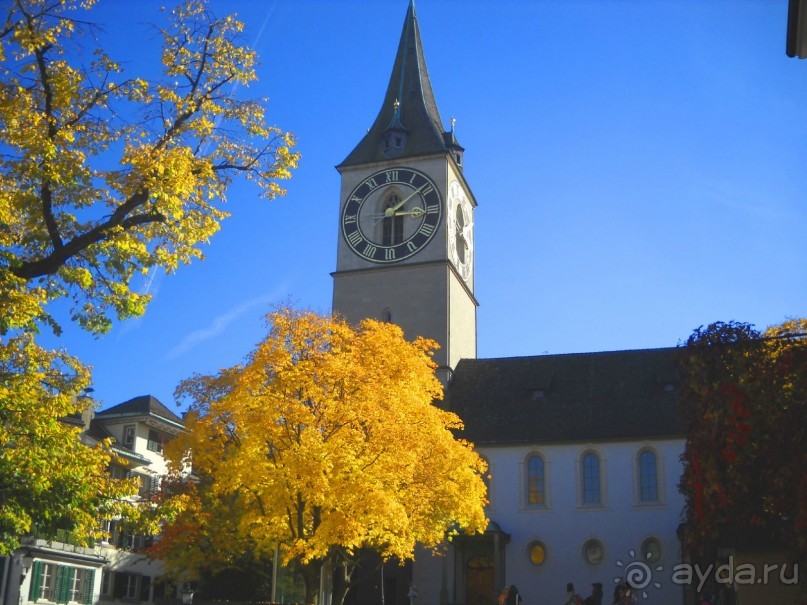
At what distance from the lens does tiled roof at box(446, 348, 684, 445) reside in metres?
43.7

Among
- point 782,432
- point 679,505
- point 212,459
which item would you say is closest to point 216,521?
point 212,459

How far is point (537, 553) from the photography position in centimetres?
4241

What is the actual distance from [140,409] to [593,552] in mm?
24521

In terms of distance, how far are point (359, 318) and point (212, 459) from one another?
62.5 ft

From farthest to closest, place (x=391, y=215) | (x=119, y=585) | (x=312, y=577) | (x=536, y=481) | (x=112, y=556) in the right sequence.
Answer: (x=391, y=215) < (x=119, y=585) < (x=112, y=556) < (x=536, y=481) < (x=312, y=577)

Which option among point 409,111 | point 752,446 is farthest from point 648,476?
point 752,446

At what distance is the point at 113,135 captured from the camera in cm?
1491

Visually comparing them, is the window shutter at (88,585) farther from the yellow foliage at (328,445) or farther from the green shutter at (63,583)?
the yellow foliage at (328,445)

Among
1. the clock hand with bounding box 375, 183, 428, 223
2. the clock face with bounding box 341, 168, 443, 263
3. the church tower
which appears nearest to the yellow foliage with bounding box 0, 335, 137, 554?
the church tower

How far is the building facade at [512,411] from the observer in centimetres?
4184

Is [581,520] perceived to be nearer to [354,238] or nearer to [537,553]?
[537,553]

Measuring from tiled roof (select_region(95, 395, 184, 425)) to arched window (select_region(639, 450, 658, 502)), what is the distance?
24.8m

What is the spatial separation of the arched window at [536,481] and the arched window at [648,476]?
402 centimetres

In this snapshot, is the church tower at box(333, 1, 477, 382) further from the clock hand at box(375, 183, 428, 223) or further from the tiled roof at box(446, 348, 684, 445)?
the tiled roof at box(446, 348, 684, 445)
